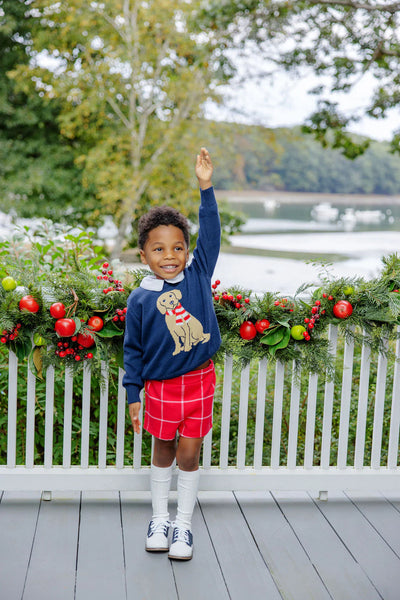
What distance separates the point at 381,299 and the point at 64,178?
9.96m

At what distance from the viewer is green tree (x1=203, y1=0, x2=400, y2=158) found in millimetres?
6531

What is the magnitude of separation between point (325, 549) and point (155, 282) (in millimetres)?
1128

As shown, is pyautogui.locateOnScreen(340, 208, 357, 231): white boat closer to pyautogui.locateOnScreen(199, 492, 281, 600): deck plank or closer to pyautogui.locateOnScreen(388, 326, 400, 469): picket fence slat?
pyautogui.locateOnScreen(388, 326, 400, 469): picket fence slat

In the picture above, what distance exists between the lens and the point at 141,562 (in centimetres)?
219

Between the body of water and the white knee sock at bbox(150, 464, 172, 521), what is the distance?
972 millimetres

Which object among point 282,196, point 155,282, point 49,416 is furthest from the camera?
point 282,196

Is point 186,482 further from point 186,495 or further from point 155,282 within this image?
point 155,282

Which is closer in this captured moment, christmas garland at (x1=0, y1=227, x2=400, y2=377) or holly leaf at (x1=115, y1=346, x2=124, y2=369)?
christmas garland at (x1=0, y1=227, x2=400, y2=377)

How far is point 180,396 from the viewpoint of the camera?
2.27 meters

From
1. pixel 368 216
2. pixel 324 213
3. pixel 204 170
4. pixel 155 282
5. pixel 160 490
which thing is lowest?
pixel 160 490

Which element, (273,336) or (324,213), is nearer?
(273,336)

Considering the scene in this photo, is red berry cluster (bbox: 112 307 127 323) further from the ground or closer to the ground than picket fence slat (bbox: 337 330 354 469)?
further from the ground

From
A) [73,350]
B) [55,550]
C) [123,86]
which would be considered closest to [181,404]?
[73,350]

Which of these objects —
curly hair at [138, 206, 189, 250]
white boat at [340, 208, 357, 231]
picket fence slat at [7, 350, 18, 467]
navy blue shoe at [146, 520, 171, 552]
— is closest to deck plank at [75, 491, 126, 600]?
navy blue shoe at [146, 520, 171, 552]
